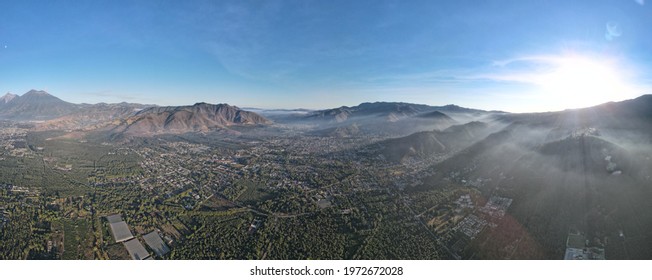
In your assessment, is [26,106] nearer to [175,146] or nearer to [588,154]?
[175,146]

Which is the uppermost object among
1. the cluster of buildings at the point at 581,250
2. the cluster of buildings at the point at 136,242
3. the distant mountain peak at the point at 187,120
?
the distant mountain peak at the point at 187,120

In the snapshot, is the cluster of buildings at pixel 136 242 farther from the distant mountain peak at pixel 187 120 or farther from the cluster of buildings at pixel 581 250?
the distant mountain peak at pixel 187 120

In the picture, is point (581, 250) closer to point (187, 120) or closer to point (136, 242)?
point (136, 242)

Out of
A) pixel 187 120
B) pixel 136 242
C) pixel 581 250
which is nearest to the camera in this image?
pixel 581 250

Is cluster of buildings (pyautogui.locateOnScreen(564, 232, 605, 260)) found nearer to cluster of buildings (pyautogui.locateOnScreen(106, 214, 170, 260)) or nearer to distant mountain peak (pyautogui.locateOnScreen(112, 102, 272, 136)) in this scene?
cluster of buildings (pyautogui.locateOnScreen(106, 214, 170, 260))

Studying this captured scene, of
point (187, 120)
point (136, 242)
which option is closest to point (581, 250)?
point (136, 242)

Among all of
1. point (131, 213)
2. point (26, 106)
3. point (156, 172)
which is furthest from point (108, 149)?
point (26, 106)

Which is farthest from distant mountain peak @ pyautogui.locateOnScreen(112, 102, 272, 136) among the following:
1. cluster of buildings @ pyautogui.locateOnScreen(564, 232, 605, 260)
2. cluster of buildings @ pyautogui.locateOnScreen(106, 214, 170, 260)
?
cluster of buildings @ pyautogui.locateOnScreen(564, 232, 605, 260)

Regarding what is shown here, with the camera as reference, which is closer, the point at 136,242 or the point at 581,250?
the point at 581,250

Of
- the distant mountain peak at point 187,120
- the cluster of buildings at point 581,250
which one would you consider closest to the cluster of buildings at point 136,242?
the cluster of buildings at point 581,250

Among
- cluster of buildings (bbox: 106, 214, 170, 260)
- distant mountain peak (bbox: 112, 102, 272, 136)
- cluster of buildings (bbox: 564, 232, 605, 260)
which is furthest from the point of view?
distant mountain peak (bbox: 112, 102, 272, 136)

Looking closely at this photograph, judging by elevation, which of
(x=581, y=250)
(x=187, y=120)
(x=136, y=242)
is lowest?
(x=136, y=242)
